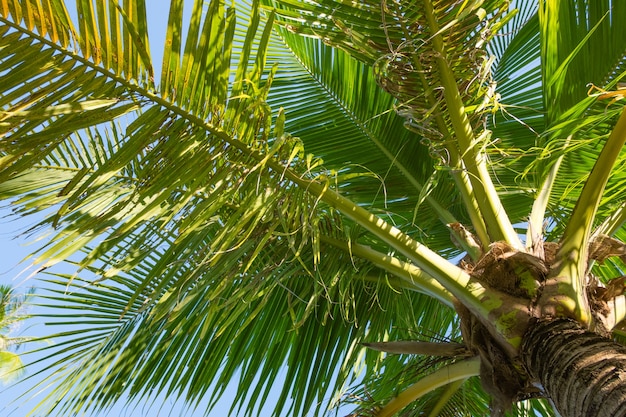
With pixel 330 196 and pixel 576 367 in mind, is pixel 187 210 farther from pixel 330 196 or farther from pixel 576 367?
pixel 576 367

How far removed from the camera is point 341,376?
269cm

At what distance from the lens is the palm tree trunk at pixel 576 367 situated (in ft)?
4.71

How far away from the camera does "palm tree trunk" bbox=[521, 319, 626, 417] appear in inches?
56.6

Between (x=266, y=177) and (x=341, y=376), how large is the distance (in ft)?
3.21

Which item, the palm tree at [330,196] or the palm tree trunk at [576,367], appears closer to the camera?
the palm tree trunk at [576,367]

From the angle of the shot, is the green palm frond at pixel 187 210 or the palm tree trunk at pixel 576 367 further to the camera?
the green palm frond at pixel 187 210

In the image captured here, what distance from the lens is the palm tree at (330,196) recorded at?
6.00 feet

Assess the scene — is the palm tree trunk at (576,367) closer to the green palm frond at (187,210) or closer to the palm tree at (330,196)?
the palm tree at (330,196)

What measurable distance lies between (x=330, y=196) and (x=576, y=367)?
35.2 inches

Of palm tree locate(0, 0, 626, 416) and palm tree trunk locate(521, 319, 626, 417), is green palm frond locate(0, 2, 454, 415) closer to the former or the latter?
palm tree locate(0, 0, 626, 416)

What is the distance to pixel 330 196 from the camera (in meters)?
2.15

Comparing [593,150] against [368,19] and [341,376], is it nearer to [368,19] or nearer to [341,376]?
[368,19]

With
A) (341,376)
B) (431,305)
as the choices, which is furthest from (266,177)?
(431,305)

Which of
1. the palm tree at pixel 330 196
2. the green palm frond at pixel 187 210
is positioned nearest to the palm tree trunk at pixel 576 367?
the palm tree at pixel 330 196
